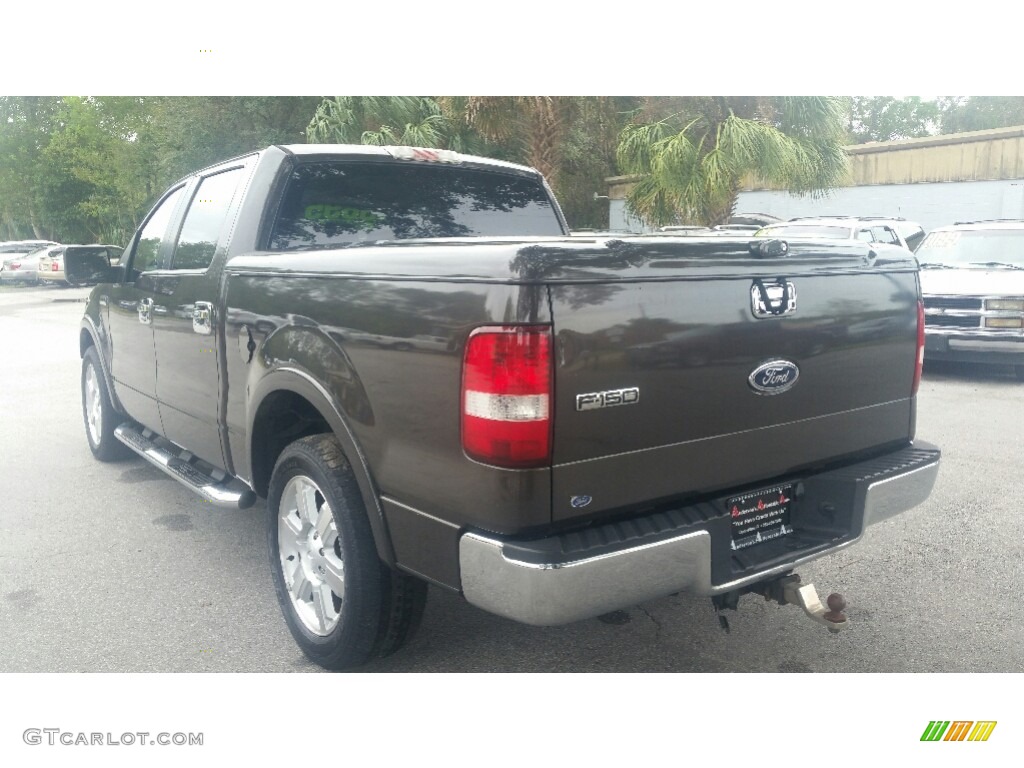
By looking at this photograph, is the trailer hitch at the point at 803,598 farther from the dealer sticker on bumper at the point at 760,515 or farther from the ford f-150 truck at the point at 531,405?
the dealer sticker on bumper at the point at 760,515

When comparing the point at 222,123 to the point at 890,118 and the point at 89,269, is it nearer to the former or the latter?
the point at 89,269

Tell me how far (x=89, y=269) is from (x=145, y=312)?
21.5 inches

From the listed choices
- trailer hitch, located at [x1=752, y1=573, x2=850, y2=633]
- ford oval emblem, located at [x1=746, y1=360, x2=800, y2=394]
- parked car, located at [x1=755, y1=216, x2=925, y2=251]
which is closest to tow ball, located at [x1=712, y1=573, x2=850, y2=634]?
trailer hitch, located at [x1=752, y1=573, x2=850, y2=633]

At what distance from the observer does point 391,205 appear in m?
3.82

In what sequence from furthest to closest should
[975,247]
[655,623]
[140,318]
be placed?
[975,247]
[140,318]
[655,623]

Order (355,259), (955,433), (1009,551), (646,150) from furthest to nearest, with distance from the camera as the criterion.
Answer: (955,433) < (646,150) < (1009,551) < (355,259)

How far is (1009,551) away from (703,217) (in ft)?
11.2

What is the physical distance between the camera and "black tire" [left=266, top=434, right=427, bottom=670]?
273 centimetres

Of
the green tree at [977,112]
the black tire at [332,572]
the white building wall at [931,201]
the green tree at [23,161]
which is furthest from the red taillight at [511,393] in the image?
the white building wall at [931,201]

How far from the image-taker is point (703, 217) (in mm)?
6652

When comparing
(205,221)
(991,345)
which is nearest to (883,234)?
(991,345)

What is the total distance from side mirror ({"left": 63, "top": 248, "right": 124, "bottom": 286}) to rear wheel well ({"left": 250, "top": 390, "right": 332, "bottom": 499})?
1.96 meters
